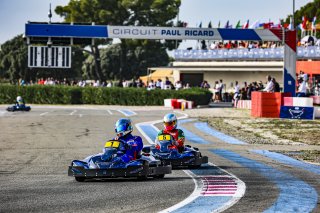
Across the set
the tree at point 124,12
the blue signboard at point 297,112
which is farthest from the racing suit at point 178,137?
the tree at point 124,12

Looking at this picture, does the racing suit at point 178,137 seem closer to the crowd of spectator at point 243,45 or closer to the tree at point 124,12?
the crowd of spectator at point 243,45

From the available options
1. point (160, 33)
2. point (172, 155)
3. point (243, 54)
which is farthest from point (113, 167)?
point (243, 54)

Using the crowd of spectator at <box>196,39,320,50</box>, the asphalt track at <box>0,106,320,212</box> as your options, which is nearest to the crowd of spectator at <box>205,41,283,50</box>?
the crowd of spectator at <box>196,39,320,50</box>

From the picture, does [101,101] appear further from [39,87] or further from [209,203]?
[209,203]

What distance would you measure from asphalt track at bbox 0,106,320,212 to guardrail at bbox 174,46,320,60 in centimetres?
4207

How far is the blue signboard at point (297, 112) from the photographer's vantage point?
3466cm

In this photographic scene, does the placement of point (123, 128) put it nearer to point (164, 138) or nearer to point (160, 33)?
point (164, 138)

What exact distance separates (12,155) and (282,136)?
36.2 ft

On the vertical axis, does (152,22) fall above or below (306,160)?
above

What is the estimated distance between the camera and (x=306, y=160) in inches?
693

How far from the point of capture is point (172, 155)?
1468 centimetres

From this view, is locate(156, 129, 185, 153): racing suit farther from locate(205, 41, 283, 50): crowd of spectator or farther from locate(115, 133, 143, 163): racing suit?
locate(205, 41, 283, 50): crowd of spectator

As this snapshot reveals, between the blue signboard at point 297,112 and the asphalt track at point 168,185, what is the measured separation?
13205 millimetres

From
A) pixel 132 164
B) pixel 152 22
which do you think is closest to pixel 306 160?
pixel 132 164
